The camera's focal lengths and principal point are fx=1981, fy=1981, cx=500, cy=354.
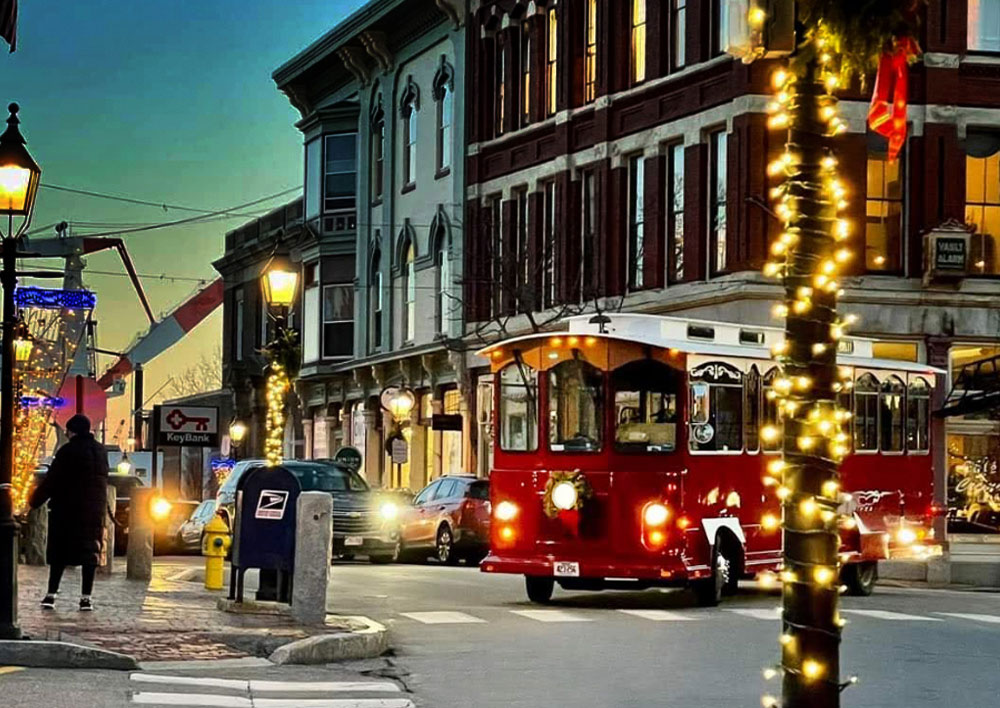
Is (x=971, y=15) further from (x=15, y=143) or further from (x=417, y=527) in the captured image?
(x=15, y=143)

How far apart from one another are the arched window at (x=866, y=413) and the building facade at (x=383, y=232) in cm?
1951

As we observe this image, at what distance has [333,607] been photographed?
21375mm

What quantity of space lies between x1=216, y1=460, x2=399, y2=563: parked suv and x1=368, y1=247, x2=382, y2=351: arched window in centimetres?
1809

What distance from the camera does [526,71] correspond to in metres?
45.3

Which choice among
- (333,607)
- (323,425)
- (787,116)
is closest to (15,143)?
(333,607)

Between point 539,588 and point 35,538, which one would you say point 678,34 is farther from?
point 539,588

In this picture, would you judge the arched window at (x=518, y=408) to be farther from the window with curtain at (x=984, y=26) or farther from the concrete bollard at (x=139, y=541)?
the window with curtain at (x=984, y=26)

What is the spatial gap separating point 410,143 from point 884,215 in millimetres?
18277

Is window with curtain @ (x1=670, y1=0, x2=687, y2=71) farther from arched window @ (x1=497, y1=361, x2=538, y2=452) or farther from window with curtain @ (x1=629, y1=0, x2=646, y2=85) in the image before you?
arched window @ (x1=497, y1=361, x2=538, y2=452)

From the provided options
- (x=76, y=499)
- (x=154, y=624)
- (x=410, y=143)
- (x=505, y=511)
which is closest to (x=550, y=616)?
(x=505, y=511)

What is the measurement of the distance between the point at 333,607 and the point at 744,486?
4900 mm

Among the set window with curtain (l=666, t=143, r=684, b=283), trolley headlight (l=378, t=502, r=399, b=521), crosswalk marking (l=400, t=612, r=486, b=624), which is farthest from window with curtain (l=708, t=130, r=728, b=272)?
crosswalk marking (l=400, t=612, r=486, b=624)

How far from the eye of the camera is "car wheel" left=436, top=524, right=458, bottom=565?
33.7 metres

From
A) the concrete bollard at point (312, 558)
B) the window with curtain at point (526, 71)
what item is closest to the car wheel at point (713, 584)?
the concrete bollard at point (312, 558)
